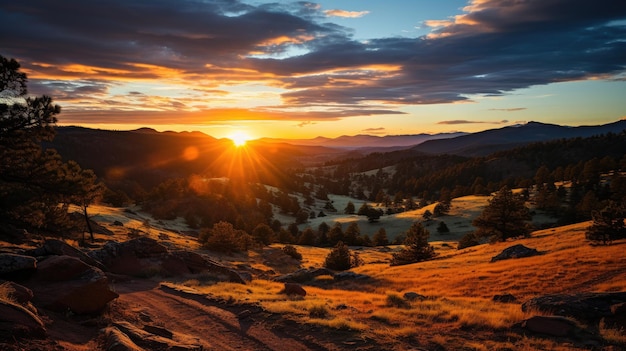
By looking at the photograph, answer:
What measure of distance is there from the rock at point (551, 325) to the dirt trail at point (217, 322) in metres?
6.98

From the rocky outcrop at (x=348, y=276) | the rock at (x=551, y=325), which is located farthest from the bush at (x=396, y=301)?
the rocky outcrop at (x=348, y=276)

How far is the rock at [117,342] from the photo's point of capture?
9398 millimetres

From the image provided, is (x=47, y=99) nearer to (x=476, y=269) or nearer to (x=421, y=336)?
(x=421, y=336)

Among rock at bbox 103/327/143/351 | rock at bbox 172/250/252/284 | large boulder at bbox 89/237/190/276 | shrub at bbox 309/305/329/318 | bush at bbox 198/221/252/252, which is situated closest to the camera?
rock at bbox 103/327/143/351

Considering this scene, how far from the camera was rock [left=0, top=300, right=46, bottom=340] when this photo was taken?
8766 mm

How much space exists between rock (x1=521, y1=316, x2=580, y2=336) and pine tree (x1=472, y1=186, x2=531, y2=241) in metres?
41.8

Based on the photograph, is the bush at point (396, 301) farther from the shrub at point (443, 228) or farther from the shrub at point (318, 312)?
the shrub at point (443, 228)

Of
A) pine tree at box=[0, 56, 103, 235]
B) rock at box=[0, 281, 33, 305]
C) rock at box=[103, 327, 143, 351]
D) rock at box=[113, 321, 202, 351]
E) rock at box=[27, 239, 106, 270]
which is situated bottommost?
rock at box=[113, 321, 202, 351]

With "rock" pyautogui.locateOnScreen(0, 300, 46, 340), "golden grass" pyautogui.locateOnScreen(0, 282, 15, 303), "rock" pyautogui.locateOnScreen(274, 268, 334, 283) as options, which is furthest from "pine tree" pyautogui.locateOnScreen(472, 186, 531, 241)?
"rock" pyautogui.locateOnScreen(0, 300, 46, 340)

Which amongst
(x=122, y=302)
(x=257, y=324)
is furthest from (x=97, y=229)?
(x=257, y=324)

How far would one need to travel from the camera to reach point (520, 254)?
35.8m

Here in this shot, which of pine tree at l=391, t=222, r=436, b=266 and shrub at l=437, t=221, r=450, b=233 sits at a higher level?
pine tree at l=391, t=222, r=436, b=266

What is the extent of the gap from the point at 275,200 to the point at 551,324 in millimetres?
128009

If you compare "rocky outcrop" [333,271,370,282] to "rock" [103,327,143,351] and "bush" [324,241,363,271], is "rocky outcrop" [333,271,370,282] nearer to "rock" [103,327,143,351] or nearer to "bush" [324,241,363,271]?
"bush" [324,241,363,271]
